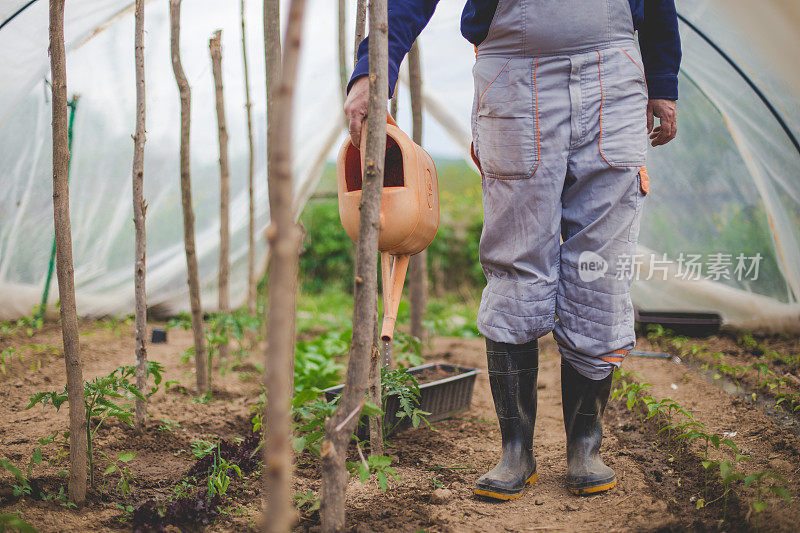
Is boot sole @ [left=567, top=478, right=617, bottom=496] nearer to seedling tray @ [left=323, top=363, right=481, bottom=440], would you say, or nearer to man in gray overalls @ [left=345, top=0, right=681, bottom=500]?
man in gray overalls @ [left=345, top=0, right=681, bottom=500]

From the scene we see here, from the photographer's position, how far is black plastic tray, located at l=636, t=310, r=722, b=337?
3.74 m

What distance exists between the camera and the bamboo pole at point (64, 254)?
1464 mm

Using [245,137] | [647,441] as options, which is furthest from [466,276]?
[647,441]

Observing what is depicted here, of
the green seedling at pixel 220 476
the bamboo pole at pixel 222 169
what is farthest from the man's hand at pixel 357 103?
the bamboo pole at pixel 222 169

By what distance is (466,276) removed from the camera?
6090 mm

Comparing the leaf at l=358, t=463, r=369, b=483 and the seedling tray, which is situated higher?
the leaf at l=358, t=463, r=369, b=483

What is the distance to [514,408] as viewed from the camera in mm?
1685

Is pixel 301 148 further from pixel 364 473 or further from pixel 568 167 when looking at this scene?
pixel 364 473

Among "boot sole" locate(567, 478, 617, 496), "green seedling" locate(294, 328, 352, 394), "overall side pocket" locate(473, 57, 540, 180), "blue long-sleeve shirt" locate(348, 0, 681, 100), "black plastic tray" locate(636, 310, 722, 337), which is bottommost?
"black plastic tray" locate(636, 310, 722, 337)

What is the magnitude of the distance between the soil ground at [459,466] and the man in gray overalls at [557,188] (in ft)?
0.39

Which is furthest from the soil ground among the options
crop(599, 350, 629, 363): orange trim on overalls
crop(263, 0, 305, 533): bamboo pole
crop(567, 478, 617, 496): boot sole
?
crop(263, 0, 305, 533): bamboo pole

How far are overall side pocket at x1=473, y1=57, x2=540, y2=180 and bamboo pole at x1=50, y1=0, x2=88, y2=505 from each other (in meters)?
1.07

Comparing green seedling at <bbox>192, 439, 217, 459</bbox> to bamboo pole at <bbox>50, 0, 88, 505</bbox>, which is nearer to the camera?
bamboo pole at <bbox>50, 0, 88, 505</bbox>

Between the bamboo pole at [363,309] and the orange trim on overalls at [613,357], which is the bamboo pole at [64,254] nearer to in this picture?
the bamboo pole at [363,309]
